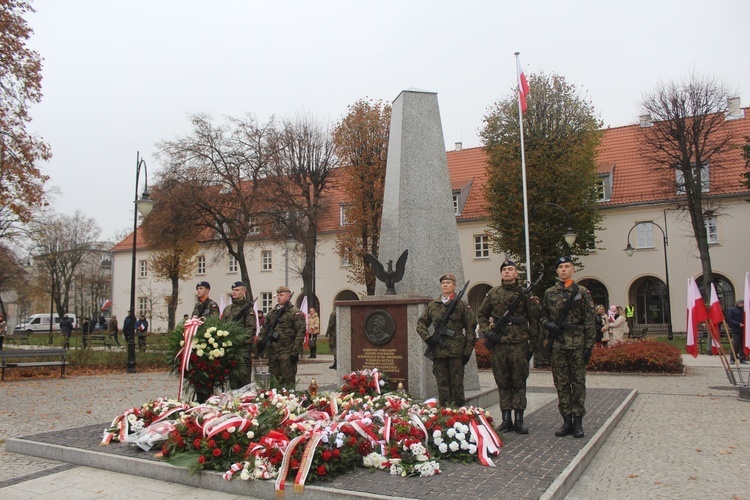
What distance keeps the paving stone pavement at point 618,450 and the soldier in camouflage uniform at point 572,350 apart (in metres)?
0.41

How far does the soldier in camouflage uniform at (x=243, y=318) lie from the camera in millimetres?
8430

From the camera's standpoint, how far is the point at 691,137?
2770cm

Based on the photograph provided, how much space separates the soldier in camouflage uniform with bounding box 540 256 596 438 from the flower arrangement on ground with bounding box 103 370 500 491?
1.22 meters

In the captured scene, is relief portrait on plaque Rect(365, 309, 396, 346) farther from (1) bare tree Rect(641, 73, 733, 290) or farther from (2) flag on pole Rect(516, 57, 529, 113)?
(1) bare tree Rect(641, 73, 733, 290)

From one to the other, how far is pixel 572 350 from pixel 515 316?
0.73 meters

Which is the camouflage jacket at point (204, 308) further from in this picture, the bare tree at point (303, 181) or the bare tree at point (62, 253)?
the bare tree at point (62, 253)

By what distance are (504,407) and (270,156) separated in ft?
91.2

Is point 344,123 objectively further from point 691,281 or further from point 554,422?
point 554,422

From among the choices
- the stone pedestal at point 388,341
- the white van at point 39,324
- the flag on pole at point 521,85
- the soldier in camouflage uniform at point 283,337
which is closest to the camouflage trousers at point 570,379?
the stone pedestal at point 388,341

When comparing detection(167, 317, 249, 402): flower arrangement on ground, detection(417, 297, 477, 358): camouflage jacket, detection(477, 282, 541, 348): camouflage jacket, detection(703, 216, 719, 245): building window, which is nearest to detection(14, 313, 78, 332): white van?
detection(703, 216, 719, 245): building window

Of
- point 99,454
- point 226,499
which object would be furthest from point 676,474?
point 99,454

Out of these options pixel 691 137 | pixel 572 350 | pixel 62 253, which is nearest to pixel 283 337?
pixel 572 350

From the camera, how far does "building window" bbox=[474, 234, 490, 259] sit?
124 ft

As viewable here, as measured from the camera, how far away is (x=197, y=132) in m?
34.4
